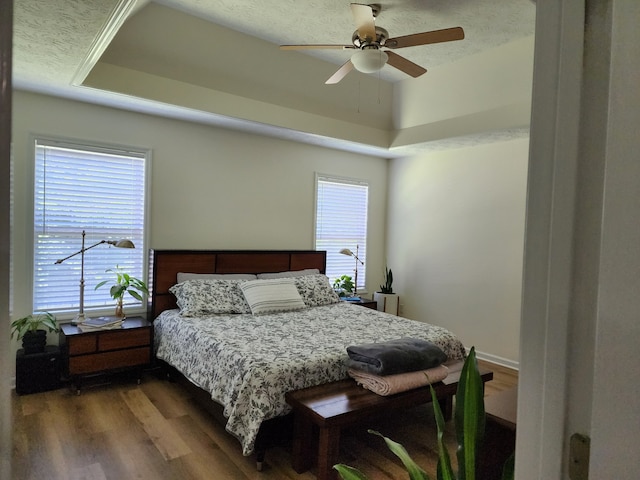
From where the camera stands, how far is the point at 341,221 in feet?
18.0

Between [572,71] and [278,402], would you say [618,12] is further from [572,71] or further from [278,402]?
[278,402]

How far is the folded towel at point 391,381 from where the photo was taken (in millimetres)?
2436

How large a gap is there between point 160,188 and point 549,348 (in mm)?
3941

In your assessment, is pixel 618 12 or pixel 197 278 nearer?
pixel 618 12

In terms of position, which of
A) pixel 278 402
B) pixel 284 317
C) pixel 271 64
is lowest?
pixel 278 402

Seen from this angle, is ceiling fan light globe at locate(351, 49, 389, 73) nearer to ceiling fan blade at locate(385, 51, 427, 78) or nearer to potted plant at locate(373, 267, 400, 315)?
ceiling fan blade at locate(385, 51, 427, 78)

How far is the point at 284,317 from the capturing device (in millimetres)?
3666

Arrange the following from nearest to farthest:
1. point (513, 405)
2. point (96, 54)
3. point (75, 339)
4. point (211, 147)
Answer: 1. point (513, 405)
2. point (96, 54)
3. point (75, 339)
4. point (211, 147)

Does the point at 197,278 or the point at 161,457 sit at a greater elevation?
the point at 197,278

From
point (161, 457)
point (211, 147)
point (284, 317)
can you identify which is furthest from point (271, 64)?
point (161, 457)

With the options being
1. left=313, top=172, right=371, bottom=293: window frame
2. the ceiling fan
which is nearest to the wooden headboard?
left=313, top=172, right=371, bottom=293: window frame

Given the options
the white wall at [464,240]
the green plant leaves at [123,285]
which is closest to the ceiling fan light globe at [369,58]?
the white wall at [464,240]

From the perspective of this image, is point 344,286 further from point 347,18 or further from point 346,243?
point 347,18

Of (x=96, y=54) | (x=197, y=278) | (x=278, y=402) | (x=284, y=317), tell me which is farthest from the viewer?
(x=197, y=278)
